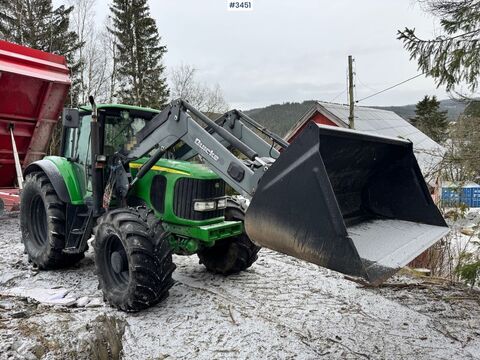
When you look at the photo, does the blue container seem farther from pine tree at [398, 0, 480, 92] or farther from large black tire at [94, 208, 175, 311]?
large black tire at [94, 208, 175, 311]

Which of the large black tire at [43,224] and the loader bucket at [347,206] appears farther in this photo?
the large black tire at [43,224]

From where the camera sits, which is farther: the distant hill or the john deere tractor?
the distant hill

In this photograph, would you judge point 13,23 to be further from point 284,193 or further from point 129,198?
point 284,193

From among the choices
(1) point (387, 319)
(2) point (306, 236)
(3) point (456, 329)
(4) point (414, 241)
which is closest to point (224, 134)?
(2) point (306, 236)

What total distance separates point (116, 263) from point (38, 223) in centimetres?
206

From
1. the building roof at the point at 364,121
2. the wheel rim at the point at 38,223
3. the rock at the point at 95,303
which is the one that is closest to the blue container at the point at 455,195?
the rock at the point at 95,303

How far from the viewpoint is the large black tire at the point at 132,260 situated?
12.2 feet

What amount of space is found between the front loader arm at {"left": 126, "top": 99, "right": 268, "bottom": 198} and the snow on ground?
4.15ft

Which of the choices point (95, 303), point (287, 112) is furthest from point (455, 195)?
point (287, 112)

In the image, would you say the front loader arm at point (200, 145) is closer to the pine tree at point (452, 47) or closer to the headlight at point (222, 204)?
the headlight at point (222, 204)

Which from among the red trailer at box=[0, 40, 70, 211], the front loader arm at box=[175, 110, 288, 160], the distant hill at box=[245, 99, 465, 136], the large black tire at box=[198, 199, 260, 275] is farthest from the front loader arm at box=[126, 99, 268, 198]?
the distant hill at box=[245, 99, 465, 136]

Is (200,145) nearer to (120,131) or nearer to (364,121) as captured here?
(120,131)

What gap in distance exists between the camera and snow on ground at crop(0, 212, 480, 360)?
128 inches

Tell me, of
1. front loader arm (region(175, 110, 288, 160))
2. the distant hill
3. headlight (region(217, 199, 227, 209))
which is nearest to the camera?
front loader arm (region(175, 110, 288, 160))
